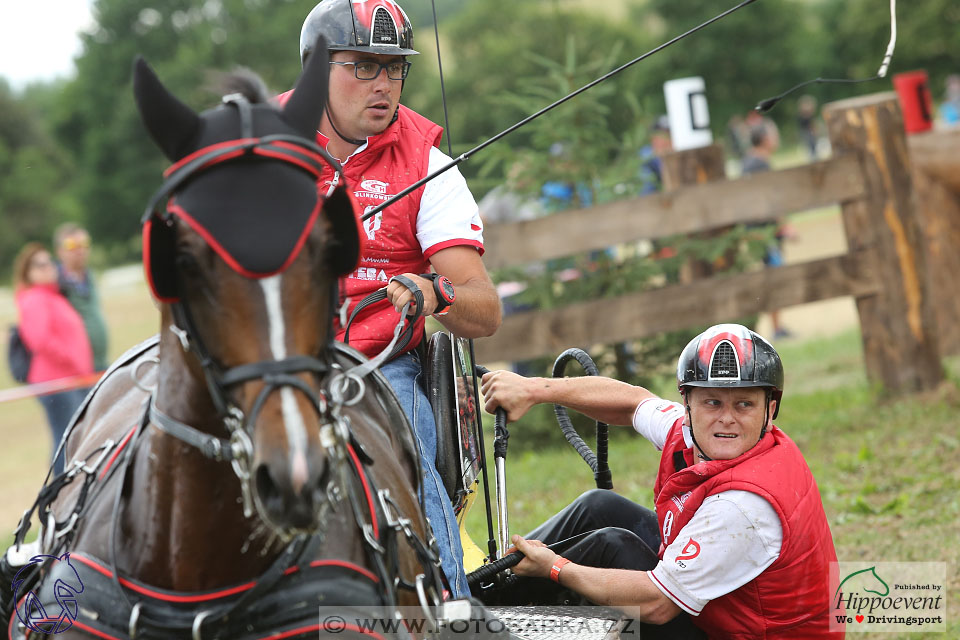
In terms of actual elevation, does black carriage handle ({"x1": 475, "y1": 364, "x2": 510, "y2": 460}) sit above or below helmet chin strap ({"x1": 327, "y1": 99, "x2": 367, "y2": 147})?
below

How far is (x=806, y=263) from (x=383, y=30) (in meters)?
5.61

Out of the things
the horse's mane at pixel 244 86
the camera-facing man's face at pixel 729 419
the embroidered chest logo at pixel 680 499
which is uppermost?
the horse's mane at pixel 244 86

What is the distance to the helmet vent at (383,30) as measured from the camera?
3.49 metres

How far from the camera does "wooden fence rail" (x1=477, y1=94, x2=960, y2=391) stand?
8078mm

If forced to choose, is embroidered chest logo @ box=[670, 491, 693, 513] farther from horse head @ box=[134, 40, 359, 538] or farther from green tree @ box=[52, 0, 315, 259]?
green tree @ box=[52, 0, 315, 259]

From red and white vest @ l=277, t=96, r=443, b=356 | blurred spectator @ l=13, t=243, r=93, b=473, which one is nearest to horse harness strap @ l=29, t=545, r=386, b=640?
red and white vest @ l=277, t=96, r=443, b=356

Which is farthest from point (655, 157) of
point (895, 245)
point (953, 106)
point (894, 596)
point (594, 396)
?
point (953, 106)

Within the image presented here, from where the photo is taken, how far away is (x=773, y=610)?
3.47 m

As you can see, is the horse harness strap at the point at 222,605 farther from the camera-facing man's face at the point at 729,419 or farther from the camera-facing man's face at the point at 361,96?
the camera-facing man's face at the point at 361,96

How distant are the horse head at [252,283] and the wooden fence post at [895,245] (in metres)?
6.90

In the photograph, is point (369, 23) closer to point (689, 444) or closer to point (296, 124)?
point (296, 124)

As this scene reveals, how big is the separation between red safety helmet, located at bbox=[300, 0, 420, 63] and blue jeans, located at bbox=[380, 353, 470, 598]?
1068 millimetres

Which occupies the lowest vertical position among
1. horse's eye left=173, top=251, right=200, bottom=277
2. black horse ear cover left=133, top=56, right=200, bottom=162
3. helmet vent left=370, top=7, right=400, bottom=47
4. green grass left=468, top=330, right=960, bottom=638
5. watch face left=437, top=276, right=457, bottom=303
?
green grass left=468, top=330, right=960, bottom=638

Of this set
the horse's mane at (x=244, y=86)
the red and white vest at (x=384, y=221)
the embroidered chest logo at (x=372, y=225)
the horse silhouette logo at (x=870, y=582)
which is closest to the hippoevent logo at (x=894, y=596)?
the horse silhouette logo at (x=870, y=582)
